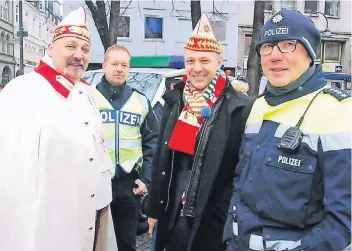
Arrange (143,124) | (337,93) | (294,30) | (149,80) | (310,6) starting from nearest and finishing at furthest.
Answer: (337,93), (294,30), (143,124), (149,80), (310,6)

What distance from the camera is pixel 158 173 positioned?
3.22m

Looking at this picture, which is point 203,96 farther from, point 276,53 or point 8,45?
point 8,45

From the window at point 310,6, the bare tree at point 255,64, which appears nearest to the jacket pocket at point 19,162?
the bare tree at point 255,64

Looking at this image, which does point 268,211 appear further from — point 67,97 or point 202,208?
point 67,97

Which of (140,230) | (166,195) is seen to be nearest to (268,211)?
(166,195)

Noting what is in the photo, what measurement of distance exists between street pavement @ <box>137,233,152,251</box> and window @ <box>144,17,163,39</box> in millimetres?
21363

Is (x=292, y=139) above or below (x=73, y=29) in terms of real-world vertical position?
below

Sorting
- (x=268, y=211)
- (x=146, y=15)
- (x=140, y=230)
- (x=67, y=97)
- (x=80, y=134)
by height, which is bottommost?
(x=140, y=230)

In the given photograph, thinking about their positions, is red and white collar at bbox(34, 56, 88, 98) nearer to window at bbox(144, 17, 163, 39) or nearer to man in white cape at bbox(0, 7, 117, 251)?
man in white cape at bbox(0, 7, 117, 251)

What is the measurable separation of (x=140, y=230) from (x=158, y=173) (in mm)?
2836

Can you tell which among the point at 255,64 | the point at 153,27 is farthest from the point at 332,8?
the point at 255,64

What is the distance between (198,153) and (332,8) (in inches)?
1191

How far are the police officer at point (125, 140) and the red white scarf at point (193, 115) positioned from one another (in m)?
0.94

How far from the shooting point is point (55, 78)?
2.90 m
